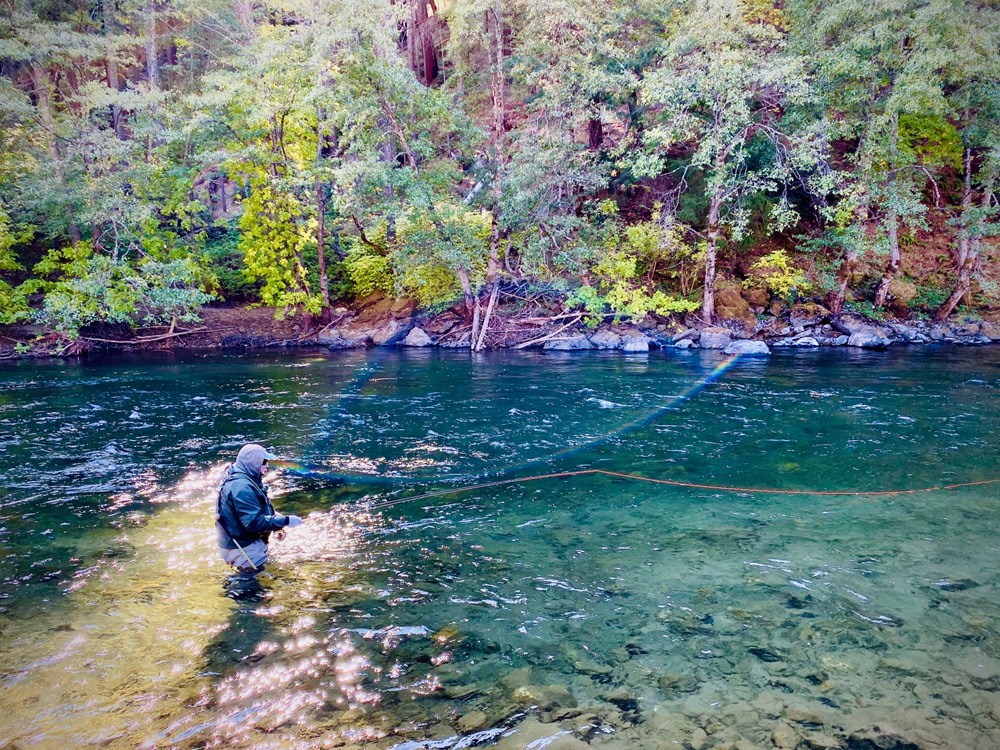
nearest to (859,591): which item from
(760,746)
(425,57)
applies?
(760,746)

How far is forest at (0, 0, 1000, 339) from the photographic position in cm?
1812

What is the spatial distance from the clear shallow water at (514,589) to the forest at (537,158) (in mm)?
10517

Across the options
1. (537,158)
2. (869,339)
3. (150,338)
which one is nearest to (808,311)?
(869,339)

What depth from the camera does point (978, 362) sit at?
16781 mm

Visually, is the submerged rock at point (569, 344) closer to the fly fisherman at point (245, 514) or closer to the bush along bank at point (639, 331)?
the bush along bank at point (639, 331)

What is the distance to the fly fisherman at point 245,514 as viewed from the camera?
17.9 ft

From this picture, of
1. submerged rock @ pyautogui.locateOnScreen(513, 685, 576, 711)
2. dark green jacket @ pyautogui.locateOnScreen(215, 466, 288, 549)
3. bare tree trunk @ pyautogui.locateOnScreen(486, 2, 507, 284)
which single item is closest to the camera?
submerged rock @ pyautogui.locateOnScreen(513, 685, 576, 711)

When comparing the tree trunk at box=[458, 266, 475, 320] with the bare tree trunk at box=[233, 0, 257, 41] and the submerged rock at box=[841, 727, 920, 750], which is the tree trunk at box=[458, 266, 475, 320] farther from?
the submerged rock at box=[841, 727, 920, 750]

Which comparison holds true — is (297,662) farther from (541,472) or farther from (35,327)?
(35,327)

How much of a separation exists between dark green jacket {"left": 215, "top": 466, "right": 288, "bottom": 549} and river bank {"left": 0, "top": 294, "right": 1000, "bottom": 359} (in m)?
16.0

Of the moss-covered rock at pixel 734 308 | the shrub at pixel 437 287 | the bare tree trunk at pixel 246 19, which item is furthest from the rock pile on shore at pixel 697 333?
the bare tree trunk at pixel 246 19

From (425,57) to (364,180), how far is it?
18.9 metres

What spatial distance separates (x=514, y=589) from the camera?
551 cm

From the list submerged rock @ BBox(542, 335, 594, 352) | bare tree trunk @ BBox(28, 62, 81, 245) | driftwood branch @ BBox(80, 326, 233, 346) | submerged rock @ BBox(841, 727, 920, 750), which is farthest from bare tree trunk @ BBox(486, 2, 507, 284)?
submerged rock @ BBox(841, 727, 920, 750)
